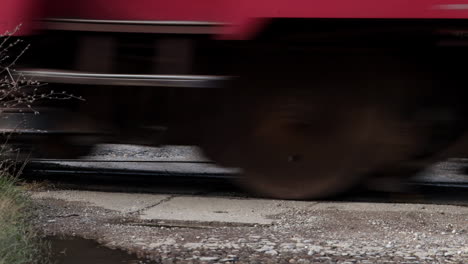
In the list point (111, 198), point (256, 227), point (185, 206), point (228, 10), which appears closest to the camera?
point (256, 227)

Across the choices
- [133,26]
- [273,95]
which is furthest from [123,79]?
[273,95]

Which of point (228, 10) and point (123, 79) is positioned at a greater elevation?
point (228, 10)

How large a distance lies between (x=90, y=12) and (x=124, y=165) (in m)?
2.28

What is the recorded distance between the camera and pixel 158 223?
226 inches

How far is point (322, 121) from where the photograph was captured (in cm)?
664

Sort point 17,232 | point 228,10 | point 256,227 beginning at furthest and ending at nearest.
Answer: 1. point 228,10
2. point 256,227
3. point 17,232

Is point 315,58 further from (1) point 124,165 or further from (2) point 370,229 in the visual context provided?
→ (1) point 124,165

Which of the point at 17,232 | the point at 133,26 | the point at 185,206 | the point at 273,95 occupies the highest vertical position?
the point at 133,26

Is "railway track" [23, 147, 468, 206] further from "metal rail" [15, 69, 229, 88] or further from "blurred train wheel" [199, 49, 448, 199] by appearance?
"metal rail" [15, 69, 229, 88]

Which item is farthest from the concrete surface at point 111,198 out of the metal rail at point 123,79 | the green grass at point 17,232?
the metal rail at point 123,79

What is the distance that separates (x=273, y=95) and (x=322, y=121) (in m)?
0.44

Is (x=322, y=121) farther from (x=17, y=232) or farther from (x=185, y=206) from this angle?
(x=17, y=232)

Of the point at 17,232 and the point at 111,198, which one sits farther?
the point at 111,198

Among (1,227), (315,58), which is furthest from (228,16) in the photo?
(1,227)
